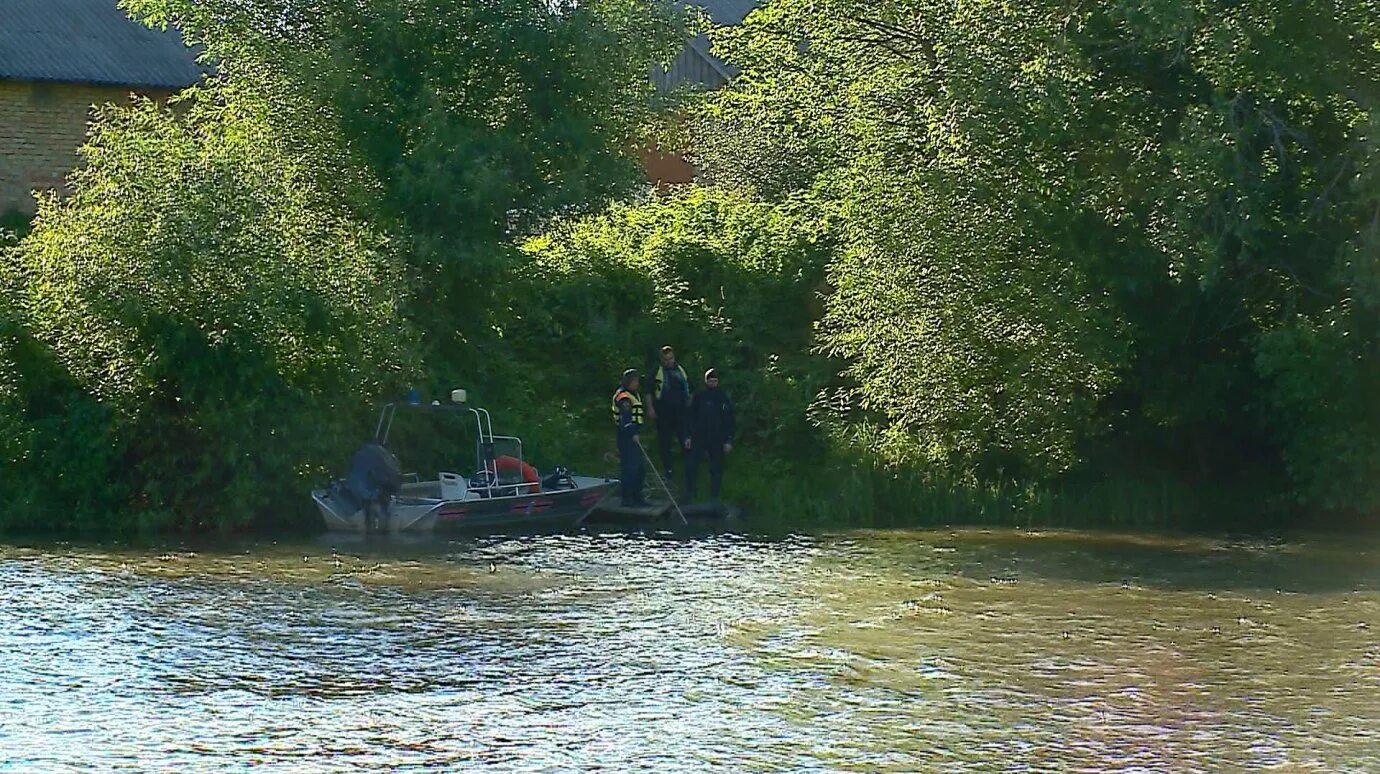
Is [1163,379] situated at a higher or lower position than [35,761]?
higher

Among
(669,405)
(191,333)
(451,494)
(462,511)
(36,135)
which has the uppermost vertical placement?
(36,135)

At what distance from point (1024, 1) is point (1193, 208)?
3237 millimetres

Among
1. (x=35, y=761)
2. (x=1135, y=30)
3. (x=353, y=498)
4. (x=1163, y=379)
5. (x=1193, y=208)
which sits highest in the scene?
(x=1135, y=30)

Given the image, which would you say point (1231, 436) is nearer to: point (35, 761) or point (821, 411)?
point (821, 411)

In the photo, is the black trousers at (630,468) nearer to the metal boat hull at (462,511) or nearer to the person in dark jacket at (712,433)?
the metal boat hull at (462,511)

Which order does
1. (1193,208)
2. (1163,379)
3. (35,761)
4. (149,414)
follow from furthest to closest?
(1163,379) < (149,414) < (1193,208) < (35,761)

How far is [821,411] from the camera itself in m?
25.9

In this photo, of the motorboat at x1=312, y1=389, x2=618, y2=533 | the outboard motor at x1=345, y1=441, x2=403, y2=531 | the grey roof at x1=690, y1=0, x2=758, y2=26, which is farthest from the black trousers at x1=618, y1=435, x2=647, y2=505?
the grey roof at x1=690, y1=0, x2=758, y2=26

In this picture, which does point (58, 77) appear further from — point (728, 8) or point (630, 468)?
point (728, 8)

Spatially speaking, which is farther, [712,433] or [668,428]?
[668,428]

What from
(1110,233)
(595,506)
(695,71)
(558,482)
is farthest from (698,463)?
(695,71)

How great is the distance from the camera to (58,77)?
33906 millimetres

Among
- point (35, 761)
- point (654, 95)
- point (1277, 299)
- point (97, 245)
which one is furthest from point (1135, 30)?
point (35, 761)

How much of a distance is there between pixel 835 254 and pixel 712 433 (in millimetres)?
4196
